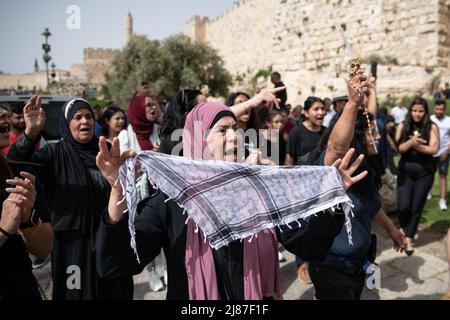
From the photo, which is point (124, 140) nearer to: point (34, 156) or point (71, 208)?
point (34, 156)

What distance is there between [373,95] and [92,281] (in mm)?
3225

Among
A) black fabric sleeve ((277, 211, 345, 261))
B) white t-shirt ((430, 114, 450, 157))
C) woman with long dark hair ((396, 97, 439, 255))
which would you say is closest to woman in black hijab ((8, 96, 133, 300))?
black fabric sleeve ((277, 211, 345, 261))

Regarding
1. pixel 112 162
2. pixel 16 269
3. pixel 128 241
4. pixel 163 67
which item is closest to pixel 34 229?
pixel 16 269

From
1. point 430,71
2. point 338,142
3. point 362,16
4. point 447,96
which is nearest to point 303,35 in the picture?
point 362,16

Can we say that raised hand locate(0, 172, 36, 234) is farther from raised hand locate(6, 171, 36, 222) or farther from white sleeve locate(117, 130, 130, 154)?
white sleeve locate(117, 130, 130, 154)

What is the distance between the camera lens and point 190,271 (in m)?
1.66

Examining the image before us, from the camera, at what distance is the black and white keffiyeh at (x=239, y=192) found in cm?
158

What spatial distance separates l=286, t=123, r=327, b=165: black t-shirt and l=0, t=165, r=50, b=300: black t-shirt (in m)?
3.17

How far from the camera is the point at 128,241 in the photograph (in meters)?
1.59

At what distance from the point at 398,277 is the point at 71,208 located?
3553 mm

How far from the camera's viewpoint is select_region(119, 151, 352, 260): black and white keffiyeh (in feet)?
5.18

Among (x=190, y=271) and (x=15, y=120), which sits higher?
(x=15, y=120)

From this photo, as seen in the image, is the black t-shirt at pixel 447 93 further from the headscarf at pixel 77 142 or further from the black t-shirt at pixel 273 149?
the headscarf at pixel 77 142
